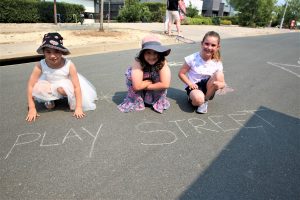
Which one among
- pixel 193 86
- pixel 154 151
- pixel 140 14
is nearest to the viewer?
pixel 154 151

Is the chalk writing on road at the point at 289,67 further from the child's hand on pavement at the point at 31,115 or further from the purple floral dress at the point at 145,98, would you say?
the child's hand on pavement at the point at 31,115

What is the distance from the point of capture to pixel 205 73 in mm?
3648

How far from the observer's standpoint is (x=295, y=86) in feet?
17.2

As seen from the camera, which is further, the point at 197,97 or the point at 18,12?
the point at 18,12

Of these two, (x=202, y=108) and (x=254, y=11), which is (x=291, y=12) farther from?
(x=202, y=108)

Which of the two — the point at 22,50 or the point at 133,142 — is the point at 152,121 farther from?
the point at 22,50

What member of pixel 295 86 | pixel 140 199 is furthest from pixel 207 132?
pixel 295 86

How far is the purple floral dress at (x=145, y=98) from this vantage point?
11.5ft

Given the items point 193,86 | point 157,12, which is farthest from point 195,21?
point 193,86

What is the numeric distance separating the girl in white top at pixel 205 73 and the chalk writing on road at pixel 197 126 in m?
0.29

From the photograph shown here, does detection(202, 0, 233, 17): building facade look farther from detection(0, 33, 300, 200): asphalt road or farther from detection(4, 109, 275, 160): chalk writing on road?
detection(4, 109, 275, 160): chalk writing on road

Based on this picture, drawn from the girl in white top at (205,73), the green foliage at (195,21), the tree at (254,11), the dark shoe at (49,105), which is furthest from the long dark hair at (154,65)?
the tree at (254,11)

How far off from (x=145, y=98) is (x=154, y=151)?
118 cm

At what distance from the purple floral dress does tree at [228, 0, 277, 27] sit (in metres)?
28.0
